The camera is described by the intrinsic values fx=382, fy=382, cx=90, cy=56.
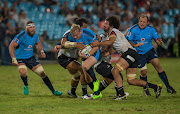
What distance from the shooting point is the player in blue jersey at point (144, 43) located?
10.0m

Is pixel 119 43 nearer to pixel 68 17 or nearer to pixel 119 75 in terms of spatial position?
pixel 119 75

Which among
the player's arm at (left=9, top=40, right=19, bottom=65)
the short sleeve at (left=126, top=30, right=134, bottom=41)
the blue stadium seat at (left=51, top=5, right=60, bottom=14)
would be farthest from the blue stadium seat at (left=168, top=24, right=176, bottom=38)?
the player's arm at (left=9, top=40, right=19, bottom=65)

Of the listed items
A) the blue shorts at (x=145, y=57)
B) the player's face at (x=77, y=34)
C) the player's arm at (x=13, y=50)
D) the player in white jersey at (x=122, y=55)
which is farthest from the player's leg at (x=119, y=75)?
the player's arm at (x=13, y=50)

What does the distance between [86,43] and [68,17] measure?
40.3 feet

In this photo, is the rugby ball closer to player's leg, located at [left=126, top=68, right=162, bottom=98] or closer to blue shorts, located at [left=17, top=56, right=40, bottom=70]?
player's leg, located at [left=126, top=68, right=162, bottom=98]

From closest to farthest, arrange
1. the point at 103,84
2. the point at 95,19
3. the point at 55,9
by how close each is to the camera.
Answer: the point at 103,84 < the point at 55,9 < the point at 95,19

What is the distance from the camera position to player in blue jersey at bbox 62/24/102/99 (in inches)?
350

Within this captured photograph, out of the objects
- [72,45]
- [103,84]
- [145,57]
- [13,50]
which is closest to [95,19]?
[145,57]

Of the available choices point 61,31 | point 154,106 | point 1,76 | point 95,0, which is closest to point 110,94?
point 154,106

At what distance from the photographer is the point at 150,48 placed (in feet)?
33.6

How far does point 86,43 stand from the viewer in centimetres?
917

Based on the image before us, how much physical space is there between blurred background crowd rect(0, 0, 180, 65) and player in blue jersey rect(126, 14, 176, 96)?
8.92 metres

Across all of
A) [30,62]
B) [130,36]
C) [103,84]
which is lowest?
[103,84]

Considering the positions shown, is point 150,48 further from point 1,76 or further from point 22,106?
point 1,76
